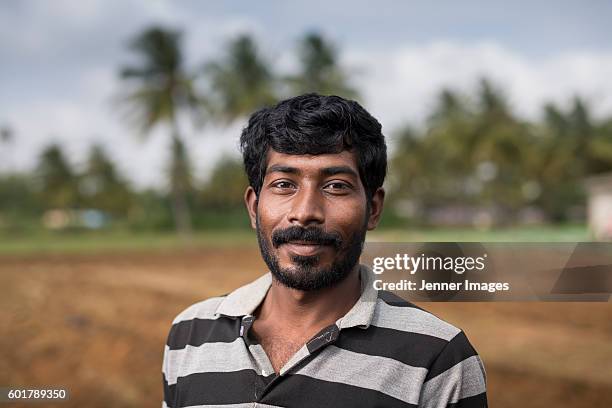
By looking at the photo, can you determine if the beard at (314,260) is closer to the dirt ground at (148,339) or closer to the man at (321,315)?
the man at (321,315)

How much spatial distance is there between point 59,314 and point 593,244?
883 cm

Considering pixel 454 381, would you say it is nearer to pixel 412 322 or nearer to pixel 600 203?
pixel 412 322

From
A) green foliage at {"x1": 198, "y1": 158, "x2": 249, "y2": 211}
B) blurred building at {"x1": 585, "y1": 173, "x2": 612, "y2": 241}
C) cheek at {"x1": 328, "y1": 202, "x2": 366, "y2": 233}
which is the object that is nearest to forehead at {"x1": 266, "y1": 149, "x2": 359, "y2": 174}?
cheek at {"x1": 328, "y1": 202, "x2": 366, "y2": 233}

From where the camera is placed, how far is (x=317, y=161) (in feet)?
4.89

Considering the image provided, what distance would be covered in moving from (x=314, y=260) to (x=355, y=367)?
11.5 inches

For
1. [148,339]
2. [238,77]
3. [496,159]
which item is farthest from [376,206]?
[496,159]

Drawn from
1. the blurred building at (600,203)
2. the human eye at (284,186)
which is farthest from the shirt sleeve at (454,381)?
the blurred building at (600,203)

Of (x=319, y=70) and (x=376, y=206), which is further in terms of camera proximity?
(x=319, y=70)

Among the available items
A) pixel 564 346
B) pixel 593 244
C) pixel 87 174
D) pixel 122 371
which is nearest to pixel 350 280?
pixel 593 244

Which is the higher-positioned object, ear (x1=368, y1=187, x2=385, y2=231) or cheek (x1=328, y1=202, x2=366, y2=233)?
ear (x1=368, y1=187, x2=385, y2=231)

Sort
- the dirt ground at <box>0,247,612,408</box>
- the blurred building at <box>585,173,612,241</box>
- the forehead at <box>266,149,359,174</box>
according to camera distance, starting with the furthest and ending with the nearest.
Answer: the blurred building at <box>585,173,612,241</box>
the dirt ground at <box>0,247,612,408</box>
the forehead at <box>266,149,359,174</box>

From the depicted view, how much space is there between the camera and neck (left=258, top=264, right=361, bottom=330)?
155 centimetres

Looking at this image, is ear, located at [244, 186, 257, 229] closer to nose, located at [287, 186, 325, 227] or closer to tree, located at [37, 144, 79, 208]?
nose, located at [287, 186, 325, 227]

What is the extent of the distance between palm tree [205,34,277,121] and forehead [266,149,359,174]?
2686 cm
